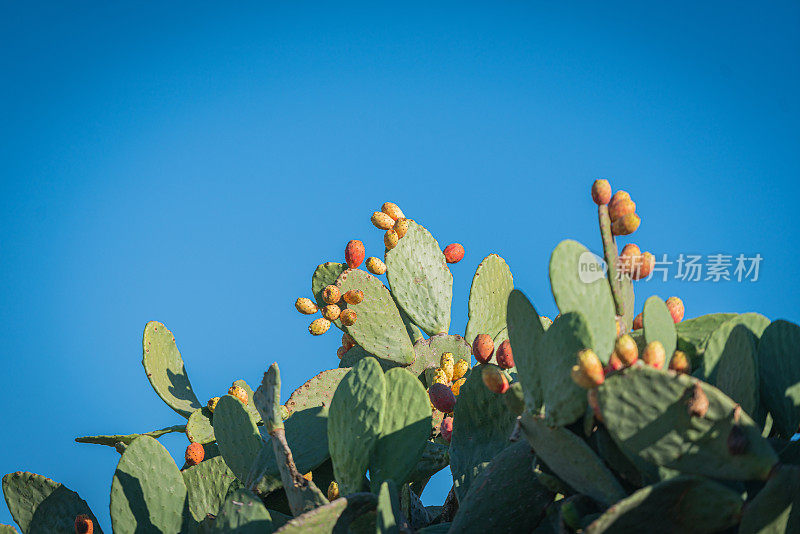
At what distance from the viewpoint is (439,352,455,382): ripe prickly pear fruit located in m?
2.00

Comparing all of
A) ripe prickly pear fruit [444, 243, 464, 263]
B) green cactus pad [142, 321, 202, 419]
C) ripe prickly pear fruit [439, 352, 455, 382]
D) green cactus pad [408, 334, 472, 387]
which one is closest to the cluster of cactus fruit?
ripe prickly pear fruit [439, 352, 455, 382]

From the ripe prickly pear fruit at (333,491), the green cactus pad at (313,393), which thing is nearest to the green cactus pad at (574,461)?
the ripe prickly pear fruit at (333,491)

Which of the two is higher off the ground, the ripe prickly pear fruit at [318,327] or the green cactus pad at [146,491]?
the ripe prickly pear fruit at [318,327]

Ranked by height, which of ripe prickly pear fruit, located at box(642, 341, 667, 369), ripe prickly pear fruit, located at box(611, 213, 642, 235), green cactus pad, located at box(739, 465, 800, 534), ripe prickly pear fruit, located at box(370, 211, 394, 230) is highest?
ripe prickly pear fruit, located at box(370, 211, 394, 230)

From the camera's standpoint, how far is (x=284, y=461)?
1150mm

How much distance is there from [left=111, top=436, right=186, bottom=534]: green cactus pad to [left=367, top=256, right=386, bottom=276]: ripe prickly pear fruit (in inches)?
39.8

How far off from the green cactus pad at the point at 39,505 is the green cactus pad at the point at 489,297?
1.22m

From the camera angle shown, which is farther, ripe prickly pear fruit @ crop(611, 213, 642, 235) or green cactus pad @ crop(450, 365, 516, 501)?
green cactus pad @ crop(450, 365, 516, 501)

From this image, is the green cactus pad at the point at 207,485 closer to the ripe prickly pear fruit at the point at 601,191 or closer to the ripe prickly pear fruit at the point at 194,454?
the ripe prickly pear fruit at the point at 194,454

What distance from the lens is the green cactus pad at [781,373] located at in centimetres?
106

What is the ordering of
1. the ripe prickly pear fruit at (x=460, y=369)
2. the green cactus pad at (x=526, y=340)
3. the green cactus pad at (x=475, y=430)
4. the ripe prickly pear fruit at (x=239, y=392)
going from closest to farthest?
the green cactus pad at (x=526, y=340) → the green cactus pad at (x=475, y=430) → the ripe prickly pear fruit at (x=239, y=392) → the ripe prickly pear fruit at (x=460, y=369)

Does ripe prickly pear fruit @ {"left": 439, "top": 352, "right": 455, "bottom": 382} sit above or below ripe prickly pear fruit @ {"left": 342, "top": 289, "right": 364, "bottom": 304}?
below

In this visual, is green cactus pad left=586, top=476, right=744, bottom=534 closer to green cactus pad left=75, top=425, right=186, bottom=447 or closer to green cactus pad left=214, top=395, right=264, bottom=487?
green cactus pad left=214, top=395, right=264, bottom=487

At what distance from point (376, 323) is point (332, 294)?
17 centimetres
